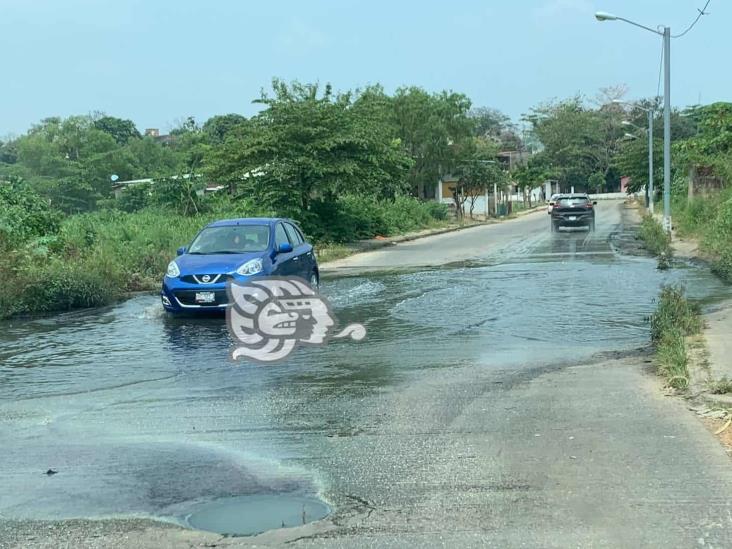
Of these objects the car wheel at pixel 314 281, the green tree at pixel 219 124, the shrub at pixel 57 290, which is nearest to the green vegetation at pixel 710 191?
the car wheel at pixel 314 281

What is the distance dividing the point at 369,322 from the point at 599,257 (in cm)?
1285

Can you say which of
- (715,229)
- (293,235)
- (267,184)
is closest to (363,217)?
(267,184)

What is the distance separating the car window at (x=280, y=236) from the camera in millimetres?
14234

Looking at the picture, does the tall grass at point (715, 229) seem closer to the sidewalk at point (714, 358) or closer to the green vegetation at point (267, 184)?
the green vegetation at point (267, 184)

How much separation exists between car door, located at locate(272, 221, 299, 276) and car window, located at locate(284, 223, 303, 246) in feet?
0.66

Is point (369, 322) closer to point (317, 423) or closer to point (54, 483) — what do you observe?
point (317, 423)

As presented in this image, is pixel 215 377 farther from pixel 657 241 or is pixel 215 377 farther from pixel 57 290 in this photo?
Result: pixel 657 241

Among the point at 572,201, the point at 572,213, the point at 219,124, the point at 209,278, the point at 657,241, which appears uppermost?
the point at 219,124

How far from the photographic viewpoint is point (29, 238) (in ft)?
60.2

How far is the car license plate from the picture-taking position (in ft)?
41.6

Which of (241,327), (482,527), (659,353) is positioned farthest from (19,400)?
(659,353)

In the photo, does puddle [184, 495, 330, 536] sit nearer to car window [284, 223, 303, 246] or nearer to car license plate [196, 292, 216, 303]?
car license plate [196, 292, 216, 303]

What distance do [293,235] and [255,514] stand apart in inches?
422

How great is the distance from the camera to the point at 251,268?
13.0 meters
